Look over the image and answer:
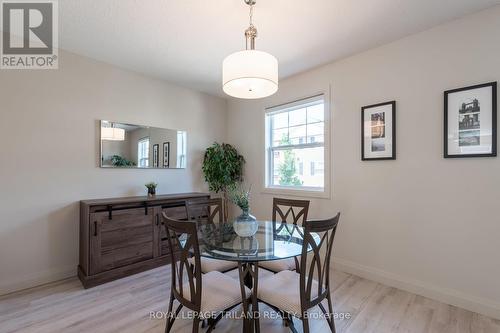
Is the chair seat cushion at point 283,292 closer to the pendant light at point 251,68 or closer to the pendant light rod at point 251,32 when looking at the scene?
the pendant light at point 251,68

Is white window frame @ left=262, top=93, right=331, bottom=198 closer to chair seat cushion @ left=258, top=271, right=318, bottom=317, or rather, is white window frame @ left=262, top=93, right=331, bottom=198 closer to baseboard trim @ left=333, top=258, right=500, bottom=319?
baseboard trim @ left=333, top=258, right=500, bottom=319

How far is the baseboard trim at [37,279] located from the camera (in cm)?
246

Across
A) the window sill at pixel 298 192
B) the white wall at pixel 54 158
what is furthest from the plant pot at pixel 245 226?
the white wall at pixel 54 158

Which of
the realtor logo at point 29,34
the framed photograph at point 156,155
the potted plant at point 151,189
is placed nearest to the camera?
the realtor logo at point 29,34

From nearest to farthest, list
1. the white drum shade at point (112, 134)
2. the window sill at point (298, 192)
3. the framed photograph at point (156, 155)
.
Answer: the white drum shade at point (112, 134) → the window sill at point (298, 192) → the framed photograph at point (156, 155)

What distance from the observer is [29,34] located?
2547 millimetres

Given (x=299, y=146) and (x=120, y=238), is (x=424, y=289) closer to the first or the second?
(x=299, y=146)

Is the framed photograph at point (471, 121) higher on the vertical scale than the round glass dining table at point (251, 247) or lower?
higher

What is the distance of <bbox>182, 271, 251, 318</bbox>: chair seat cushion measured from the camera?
1.55 meters

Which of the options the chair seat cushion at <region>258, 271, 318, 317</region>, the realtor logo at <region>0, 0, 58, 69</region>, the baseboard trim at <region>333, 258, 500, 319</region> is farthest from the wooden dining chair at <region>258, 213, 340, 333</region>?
the realtor logo at <region>0, 0, 58, 69</region>

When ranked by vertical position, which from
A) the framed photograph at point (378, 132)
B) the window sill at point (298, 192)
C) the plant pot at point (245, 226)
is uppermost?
the framed photograph at point (378, 132)

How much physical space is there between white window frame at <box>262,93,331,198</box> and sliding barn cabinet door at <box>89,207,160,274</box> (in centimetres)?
180

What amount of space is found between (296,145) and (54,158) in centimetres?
309

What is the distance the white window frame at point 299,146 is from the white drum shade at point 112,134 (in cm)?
214
